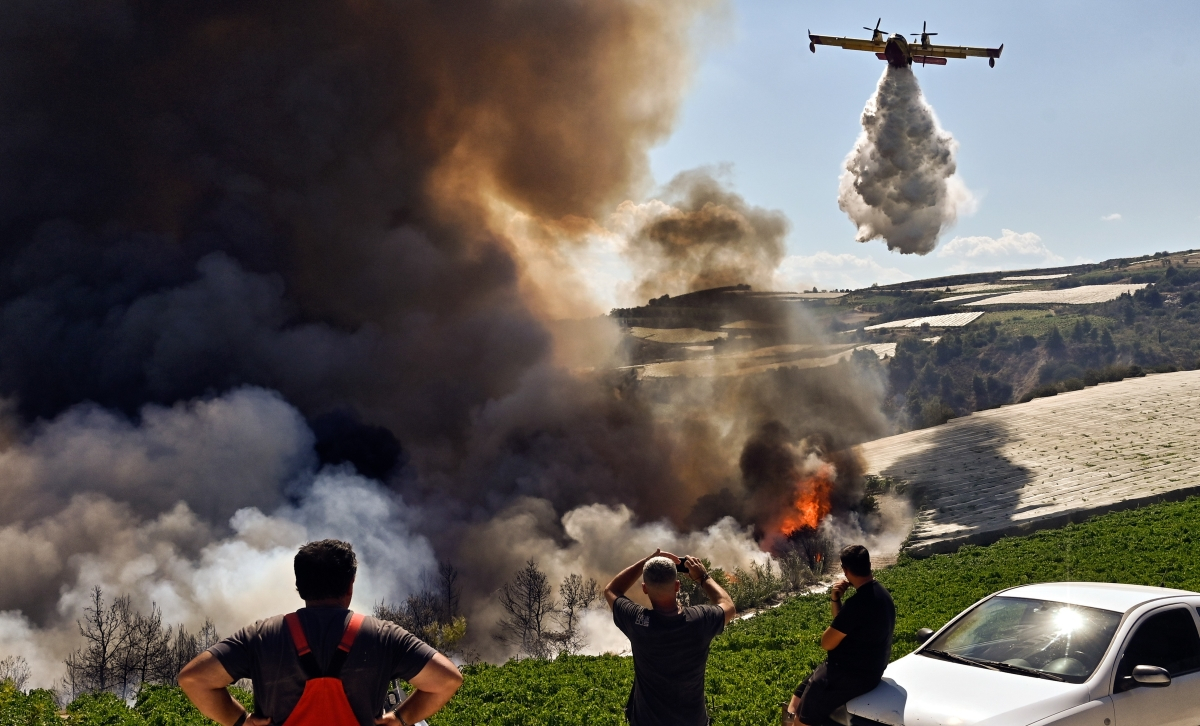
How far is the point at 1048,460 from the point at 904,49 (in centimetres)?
2206

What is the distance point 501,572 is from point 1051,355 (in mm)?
83882

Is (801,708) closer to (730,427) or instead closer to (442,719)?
(442,719)

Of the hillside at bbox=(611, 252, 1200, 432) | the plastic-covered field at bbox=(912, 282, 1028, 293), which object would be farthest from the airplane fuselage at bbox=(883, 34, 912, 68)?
the plastic-covered field at bbox=(912, 282, 1028, 293)

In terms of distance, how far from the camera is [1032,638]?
8.02m

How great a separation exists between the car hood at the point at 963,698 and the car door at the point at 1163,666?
544 millimetres

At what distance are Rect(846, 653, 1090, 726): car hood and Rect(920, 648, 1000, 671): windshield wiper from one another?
0.10 meters

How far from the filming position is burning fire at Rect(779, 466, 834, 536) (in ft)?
139

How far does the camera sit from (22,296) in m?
43.5

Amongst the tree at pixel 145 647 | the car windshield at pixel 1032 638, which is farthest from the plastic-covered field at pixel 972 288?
the car windshield at pixel 1032 638

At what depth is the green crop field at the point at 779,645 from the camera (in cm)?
1219

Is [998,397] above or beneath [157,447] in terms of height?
beneath

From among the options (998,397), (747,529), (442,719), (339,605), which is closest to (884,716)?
(339,605)

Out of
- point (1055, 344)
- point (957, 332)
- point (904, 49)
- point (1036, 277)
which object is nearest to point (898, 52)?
point (904, 49)

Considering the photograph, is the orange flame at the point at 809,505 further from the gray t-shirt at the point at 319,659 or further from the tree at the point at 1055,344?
the tree at the point at 1055,344
